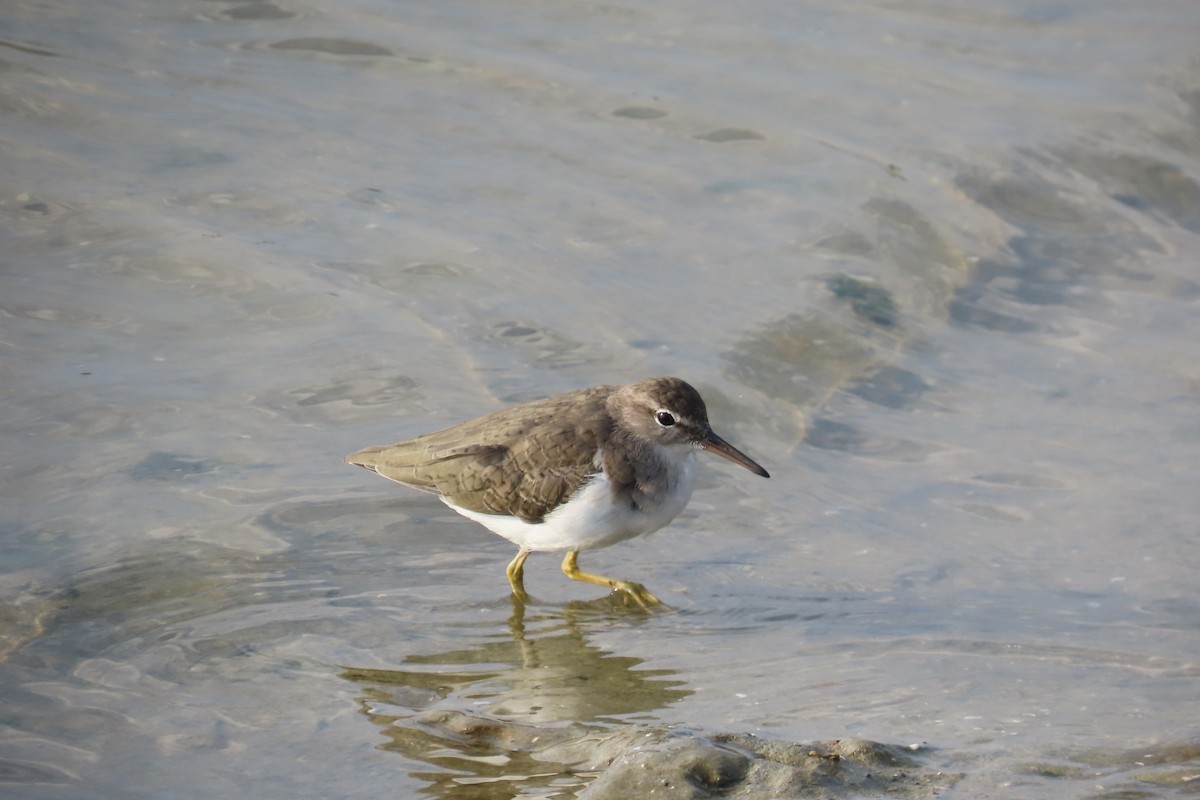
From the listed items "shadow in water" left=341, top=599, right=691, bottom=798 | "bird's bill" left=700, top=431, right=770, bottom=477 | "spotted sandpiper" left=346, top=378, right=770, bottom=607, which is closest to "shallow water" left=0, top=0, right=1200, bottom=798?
"shadow in water" left=341, top=599, right=691, bottom=798

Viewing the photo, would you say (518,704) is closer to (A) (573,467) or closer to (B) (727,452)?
(A) (573,467)

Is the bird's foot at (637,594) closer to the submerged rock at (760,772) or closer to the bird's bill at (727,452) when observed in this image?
the bird's bill at (727,452)

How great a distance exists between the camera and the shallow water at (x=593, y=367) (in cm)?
598

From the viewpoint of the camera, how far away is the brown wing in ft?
23.8

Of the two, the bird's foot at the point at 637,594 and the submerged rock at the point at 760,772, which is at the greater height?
the submerged rock at the point at 760,772

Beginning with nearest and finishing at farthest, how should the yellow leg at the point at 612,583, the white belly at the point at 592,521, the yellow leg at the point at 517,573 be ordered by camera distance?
the white belly at the point at 592,521
the yellow leg at the point at 612,583
the yellow leg at the point at 517,573

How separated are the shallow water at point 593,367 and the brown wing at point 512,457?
0.45 metres

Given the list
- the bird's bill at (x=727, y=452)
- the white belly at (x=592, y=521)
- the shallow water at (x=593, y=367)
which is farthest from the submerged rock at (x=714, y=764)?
the bird's bill at (x=727, y=452)

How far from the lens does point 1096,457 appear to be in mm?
8914

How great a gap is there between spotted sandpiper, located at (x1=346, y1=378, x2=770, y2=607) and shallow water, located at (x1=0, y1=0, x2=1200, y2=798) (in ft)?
1.27

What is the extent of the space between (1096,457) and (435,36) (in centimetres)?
807

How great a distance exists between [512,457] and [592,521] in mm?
581

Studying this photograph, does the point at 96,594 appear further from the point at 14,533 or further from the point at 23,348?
the point at 23,348

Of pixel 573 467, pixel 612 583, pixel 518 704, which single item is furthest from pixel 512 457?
pixel 518 704
